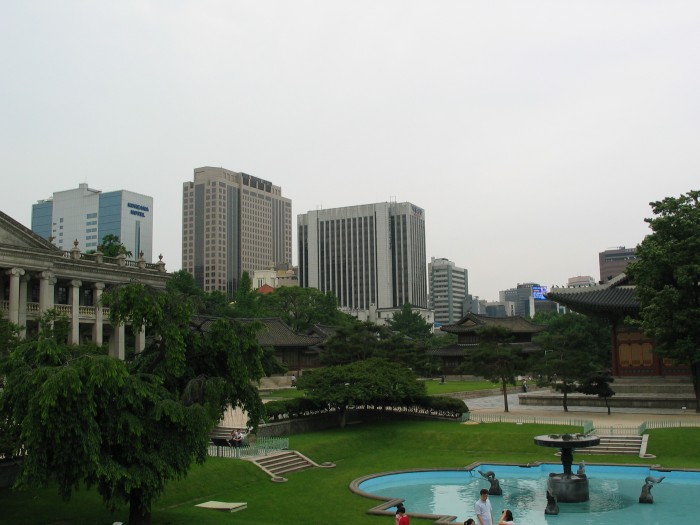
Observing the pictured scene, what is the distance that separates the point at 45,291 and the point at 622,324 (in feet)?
137

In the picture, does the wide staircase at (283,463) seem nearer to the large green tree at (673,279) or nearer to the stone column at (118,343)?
the large green tree at (673,279)

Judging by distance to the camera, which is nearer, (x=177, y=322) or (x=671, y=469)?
(x=177, y=322)

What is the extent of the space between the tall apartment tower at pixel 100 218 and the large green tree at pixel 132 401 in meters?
161

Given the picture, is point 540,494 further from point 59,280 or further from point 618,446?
point 59,280

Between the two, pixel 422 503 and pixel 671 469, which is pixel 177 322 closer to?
pixel 422 503

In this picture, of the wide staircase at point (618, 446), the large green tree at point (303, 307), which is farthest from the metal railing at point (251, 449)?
the large green tree at point (303, 307)

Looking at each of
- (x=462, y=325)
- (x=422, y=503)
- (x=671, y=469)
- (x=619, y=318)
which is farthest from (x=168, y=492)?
(x=462, y=325)

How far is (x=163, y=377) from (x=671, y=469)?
20814 millimetres

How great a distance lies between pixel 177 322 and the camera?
842 inches

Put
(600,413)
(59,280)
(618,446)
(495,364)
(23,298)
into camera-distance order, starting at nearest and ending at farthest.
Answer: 1. (618,446)
2. (600,413)
3. (495,364)
4. (23,298)
5. (59,280)

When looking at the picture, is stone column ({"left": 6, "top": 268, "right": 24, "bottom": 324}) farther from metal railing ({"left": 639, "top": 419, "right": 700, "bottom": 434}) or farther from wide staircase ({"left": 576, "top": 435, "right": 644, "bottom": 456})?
metal railing ({"left": 639, "top": 419, "right": 700, "bottom": 434})

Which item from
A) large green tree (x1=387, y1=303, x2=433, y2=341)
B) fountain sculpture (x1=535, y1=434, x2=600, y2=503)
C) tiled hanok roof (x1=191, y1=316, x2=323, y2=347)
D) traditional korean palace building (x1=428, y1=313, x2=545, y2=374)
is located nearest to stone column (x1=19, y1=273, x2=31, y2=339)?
tiled hanok roof (x1=191, y1=316, x2=323, y2=347)

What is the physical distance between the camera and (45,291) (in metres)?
52.1

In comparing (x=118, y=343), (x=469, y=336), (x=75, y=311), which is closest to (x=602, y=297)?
(x=118, y=343)
